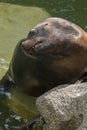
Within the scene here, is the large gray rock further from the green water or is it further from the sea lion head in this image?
the green water

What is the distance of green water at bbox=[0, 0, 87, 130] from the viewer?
4199mm

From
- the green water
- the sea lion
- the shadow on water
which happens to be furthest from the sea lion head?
the shadow on water

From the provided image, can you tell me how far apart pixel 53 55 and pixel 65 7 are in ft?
9.25

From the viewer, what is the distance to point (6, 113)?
4098mm

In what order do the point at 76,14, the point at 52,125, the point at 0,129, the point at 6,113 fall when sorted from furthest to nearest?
the point at 76,14 → the point at 6,113 → the point at 0,129 → the point at 52,125

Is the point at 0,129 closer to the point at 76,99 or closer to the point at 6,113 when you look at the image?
the point at 6,113

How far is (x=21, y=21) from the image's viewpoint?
6.38 meters

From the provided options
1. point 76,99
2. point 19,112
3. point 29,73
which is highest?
point 76,99

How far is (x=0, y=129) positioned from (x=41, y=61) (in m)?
0.69

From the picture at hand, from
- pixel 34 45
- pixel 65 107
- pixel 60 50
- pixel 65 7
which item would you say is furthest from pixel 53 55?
pixel 65 7

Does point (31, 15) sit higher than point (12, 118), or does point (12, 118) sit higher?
point (12, 118)

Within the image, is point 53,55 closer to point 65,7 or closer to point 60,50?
point 60,50

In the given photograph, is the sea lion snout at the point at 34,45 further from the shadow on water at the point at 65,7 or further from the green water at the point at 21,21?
the shadow on water at the point at 65,7

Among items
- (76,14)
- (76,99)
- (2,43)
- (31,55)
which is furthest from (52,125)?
(76,14)
